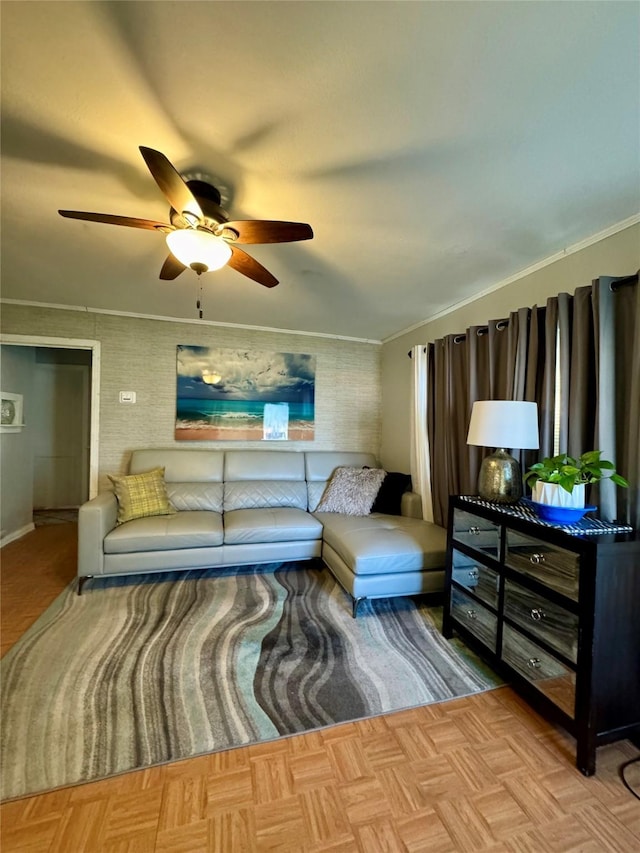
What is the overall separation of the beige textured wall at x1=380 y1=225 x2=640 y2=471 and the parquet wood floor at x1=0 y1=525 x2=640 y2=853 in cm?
219

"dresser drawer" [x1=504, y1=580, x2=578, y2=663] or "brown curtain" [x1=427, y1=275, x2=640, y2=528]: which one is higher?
"brown curtain" [x1=427, y1=275, x2=640, y2=528]

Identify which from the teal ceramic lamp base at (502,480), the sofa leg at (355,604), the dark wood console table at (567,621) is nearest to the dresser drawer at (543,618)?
the dark wood console table at (567,621)

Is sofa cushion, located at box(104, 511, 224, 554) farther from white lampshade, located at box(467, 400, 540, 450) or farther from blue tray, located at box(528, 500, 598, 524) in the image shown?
blue tray, located at box(528, 500, 598, 524)

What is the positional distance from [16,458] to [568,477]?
4706 millimetres

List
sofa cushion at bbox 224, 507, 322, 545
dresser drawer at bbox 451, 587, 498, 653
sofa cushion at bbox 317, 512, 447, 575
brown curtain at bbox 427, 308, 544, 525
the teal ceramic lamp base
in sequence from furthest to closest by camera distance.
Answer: sofa cushion at bbox 224, 507, 322, 545 < sofa cushion at bbox 317, 512, 447, 575 < brown curtain at bbox 427, 308, 544, 525 < the teal ceramic lamp base < dresser drawer at bbox 451, 587, 498, 653

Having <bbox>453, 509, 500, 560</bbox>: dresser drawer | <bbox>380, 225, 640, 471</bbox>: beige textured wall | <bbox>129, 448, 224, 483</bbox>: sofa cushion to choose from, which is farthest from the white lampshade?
<bbox>129, 448, 224, 483</bbox>: sofa cushion

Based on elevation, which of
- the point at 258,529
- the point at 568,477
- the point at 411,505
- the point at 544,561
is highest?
the point at 568,477

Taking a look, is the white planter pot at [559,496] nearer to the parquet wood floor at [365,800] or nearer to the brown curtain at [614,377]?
the brown curtain at [614,377]

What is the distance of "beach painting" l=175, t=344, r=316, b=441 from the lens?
3.62m

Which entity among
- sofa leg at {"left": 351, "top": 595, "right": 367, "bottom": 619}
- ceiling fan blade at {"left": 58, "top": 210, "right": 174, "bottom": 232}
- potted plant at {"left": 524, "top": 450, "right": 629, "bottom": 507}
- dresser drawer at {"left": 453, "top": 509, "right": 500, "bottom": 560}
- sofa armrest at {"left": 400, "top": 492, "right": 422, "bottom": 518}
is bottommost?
sofa leg at {"left": 351, "top": 595, "right": 367, "bottom": 619}

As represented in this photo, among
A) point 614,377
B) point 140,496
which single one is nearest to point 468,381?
point 614,377

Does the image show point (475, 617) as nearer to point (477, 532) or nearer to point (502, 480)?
point (477, 532)

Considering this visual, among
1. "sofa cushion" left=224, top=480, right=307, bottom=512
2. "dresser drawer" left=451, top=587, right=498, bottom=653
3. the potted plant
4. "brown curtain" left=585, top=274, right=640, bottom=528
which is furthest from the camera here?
"sofa cushion" left=224, top=480, right=307, bottom=512

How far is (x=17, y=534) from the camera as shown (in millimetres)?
3518
